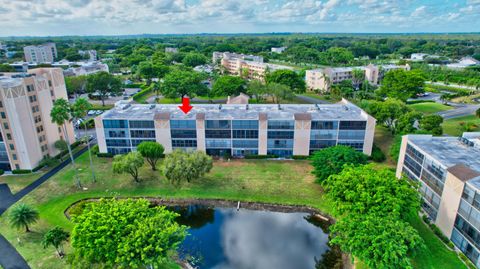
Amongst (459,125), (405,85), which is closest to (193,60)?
(405,85)

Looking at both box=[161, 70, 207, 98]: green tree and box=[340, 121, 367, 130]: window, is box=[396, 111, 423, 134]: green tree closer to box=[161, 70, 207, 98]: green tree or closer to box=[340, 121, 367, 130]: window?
box=[340, 121, 367, 130]: window

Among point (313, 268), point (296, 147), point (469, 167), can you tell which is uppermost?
point (469, 167)

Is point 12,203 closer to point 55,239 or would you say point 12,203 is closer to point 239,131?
point 55,239

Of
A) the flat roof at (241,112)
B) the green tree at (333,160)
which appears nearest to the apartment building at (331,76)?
the flat roof at (241,112)

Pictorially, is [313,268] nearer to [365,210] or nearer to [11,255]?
[365,210]

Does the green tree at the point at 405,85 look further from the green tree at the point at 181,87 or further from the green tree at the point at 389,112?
the green tree at the point at 181,87

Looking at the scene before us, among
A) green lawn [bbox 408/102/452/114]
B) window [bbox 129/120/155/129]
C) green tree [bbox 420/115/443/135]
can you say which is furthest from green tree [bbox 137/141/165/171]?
green lawn [bbox 408/102/452/114]

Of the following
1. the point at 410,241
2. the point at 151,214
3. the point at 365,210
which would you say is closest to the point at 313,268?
the point at 365,210
